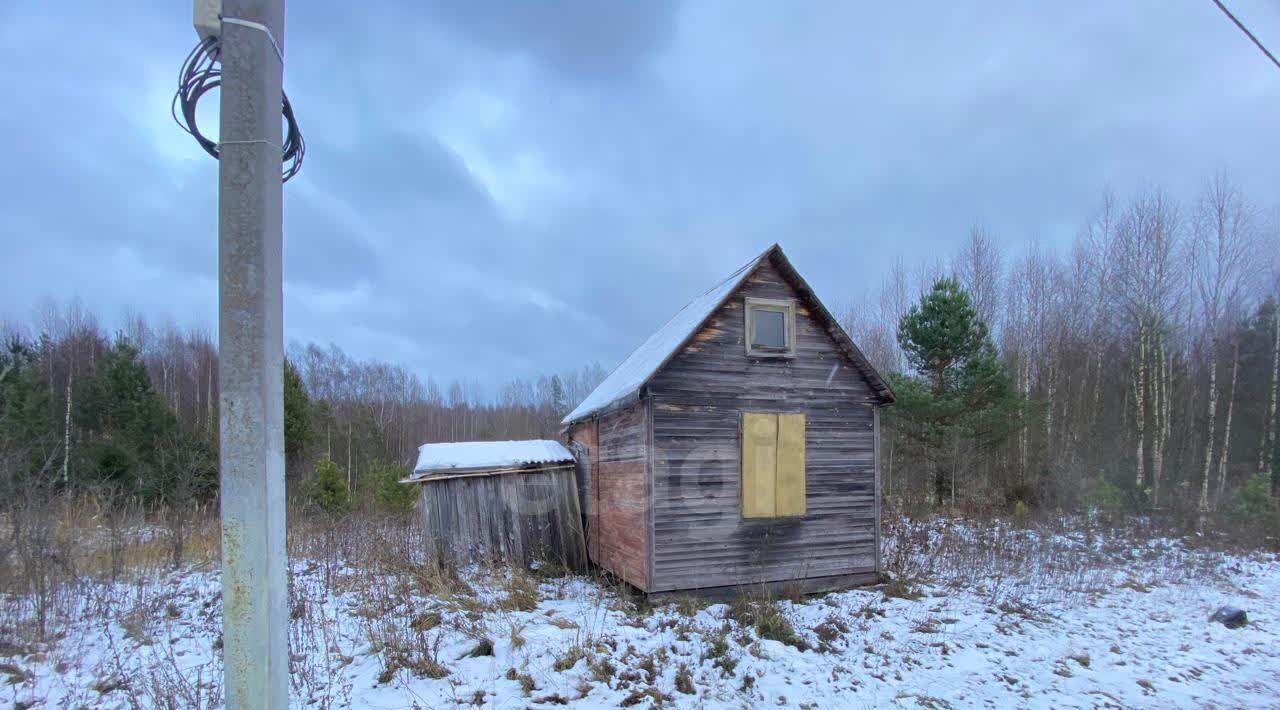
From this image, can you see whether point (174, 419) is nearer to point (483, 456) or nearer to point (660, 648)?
point (483, 456)

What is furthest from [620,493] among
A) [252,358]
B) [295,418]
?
[295,418]

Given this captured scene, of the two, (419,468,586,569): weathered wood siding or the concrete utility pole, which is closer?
the concrete utility pole

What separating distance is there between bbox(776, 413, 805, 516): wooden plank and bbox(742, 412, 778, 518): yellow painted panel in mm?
120

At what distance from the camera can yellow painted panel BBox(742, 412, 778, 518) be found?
10.4m

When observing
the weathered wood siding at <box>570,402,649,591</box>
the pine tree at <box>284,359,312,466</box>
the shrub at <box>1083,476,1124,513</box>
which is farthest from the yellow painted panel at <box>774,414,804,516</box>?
the pine tree at <box>284,359,312,466</box>

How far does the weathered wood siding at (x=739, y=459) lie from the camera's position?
9.99 meters

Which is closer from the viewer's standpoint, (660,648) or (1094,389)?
(660,648)

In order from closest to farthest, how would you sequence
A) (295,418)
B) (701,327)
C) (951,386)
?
1. (701,327)
2. (951,386)
3. (295,418)

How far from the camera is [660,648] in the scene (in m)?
7.39

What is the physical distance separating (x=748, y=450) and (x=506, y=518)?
5298 mm

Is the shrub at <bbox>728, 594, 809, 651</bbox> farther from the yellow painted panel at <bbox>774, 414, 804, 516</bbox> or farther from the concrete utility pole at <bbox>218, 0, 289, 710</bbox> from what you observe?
the concrete utility pole at <bbox>218, 0, 289, 710</bbox>

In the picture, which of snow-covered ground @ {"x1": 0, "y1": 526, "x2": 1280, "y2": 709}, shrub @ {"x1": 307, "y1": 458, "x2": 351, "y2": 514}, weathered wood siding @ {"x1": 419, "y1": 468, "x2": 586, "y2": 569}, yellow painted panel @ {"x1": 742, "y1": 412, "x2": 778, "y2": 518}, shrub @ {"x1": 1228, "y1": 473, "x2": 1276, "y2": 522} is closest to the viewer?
snow-covered ground @ {"x1": 0, "y1": 526, "x2": 1280, "y2": 709}

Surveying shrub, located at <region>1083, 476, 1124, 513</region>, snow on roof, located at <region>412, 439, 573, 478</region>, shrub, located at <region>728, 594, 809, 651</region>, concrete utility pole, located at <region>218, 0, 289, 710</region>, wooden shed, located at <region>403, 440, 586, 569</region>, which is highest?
concrete utility pole, located at <region>218, 0, 289, 710</region>

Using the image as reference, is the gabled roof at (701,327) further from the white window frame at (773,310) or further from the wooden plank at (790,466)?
the wooden plank at (790,466)
